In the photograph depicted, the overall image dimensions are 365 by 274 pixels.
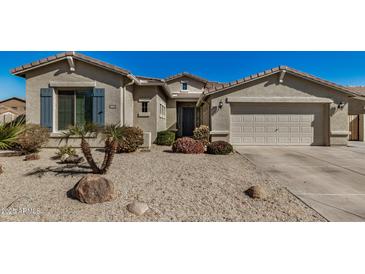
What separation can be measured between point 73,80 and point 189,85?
12.0 metres

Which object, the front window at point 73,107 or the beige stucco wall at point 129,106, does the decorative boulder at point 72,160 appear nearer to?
the front window at point 73,107

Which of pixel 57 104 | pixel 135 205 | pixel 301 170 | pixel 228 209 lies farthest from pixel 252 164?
pixel 57 104

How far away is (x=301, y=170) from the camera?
18.8 ft

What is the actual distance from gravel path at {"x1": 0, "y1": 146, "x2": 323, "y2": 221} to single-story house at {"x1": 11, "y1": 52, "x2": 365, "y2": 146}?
12.3 feet

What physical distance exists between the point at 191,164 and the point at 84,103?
20.2ft

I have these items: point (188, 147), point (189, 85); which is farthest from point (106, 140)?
point (189, 85)

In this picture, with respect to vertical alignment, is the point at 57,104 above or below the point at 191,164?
above

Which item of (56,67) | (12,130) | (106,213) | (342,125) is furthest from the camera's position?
(342,125)

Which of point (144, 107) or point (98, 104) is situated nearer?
point (98, 104)

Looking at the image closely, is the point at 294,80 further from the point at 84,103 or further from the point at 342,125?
the point at 84,103

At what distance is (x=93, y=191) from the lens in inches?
141

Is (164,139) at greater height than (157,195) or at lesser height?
greater

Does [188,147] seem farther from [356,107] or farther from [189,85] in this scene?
[356,107]

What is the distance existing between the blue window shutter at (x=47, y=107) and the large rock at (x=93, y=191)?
21.8 ft
